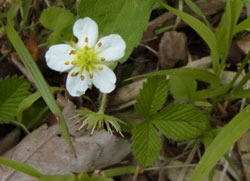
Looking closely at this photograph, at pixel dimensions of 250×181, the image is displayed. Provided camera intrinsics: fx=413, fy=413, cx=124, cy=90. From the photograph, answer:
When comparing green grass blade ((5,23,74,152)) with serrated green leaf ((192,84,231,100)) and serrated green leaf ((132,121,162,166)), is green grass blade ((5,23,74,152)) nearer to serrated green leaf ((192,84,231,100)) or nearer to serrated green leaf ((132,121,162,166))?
serrated green leaf ((132,121,162,166))

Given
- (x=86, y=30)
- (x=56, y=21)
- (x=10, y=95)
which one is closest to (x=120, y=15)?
(x=86, y=30)

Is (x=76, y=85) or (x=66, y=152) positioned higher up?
(x=76, y=85)

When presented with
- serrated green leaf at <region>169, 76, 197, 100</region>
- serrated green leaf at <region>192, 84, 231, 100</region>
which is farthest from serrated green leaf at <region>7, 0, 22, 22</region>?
serrated green leaf at <region>192, 84, 231, 100</region>

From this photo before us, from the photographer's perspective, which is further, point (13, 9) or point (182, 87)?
point (13, 9)

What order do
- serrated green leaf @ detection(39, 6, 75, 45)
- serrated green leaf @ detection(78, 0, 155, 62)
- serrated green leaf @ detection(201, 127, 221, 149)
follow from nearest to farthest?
serrated green leaf @ detection(78, 0, 155, 62), serrated green leaf @ detection(201, 127, 221, 149), serrated green leaf @ detection(39, 6, 75, 45)

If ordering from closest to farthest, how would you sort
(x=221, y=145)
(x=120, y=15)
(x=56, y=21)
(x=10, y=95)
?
1. (x=221, y=145)
2. (x=120, y=15)
3. (x=10, y=95)
4. (x=56, y=21)

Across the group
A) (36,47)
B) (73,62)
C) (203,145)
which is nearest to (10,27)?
(36,47)

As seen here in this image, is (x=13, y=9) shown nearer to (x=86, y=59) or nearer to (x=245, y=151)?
(x=86, y=59)

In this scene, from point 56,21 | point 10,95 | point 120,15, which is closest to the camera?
point 120,15
